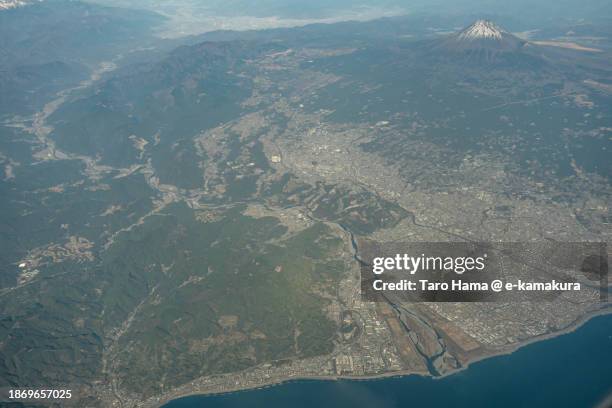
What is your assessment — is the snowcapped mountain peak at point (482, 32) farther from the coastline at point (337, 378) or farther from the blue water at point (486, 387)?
the coastline at point (337, 378)

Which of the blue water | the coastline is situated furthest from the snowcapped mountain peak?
the coastline

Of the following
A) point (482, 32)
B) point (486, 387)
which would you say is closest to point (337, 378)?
point (486, 387)

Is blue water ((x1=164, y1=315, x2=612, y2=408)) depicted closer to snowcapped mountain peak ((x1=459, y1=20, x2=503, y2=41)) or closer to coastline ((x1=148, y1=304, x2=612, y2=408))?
coastline ((x1=148, y1=304, x2=612, y2=408))

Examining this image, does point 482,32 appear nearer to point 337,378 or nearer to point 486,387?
point 486,387

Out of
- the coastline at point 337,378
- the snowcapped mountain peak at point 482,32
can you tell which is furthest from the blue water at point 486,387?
the snowcapped mountain peak at point 482,32

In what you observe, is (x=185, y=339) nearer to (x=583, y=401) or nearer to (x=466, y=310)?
(x=466, y=310)

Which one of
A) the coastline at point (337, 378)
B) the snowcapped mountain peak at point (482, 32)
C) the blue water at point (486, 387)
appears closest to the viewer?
the blue water at point (486, 387)
